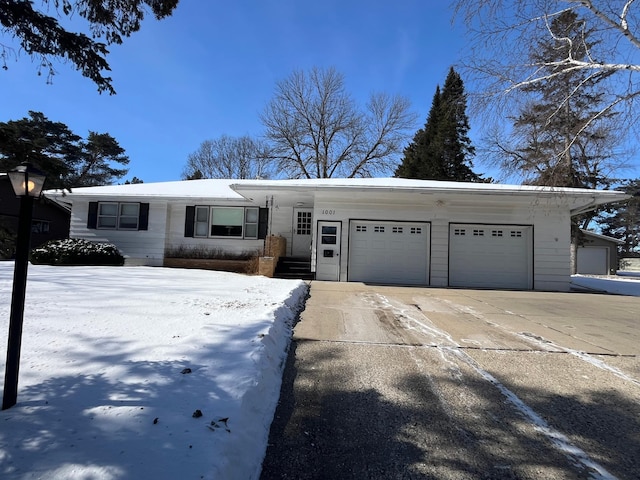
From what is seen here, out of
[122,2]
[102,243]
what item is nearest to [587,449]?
[122,2]

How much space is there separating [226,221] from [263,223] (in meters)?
1.54

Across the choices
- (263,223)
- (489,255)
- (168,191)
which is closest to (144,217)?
(168,191)

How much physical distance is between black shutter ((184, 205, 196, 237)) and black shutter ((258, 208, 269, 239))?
268 cm

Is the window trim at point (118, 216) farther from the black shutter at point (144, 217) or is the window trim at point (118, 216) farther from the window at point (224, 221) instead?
the window at point (224, 221)

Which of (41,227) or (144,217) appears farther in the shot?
(41,227)

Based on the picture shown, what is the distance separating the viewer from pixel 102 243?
14.5 meters

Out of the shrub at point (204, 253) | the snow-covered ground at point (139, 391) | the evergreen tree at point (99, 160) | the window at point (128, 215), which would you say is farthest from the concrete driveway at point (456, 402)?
the evergreen tree at point (99, 160)

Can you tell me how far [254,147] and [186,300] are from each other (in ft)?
98.0

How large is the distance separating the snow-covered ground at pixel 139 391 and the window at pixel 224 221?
930 cm

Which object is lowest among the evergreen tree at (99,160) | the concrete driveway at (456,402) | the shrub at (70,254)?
the concrete driveway at (456,402)

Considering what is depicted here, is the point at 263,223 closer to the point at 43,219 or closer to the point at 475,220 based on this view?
the point at 475,220

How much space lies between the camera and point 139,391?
2.67 meters

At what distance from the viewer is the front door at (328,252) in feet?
41.1

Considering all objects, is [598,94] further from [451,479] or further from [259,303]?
[451,479]
